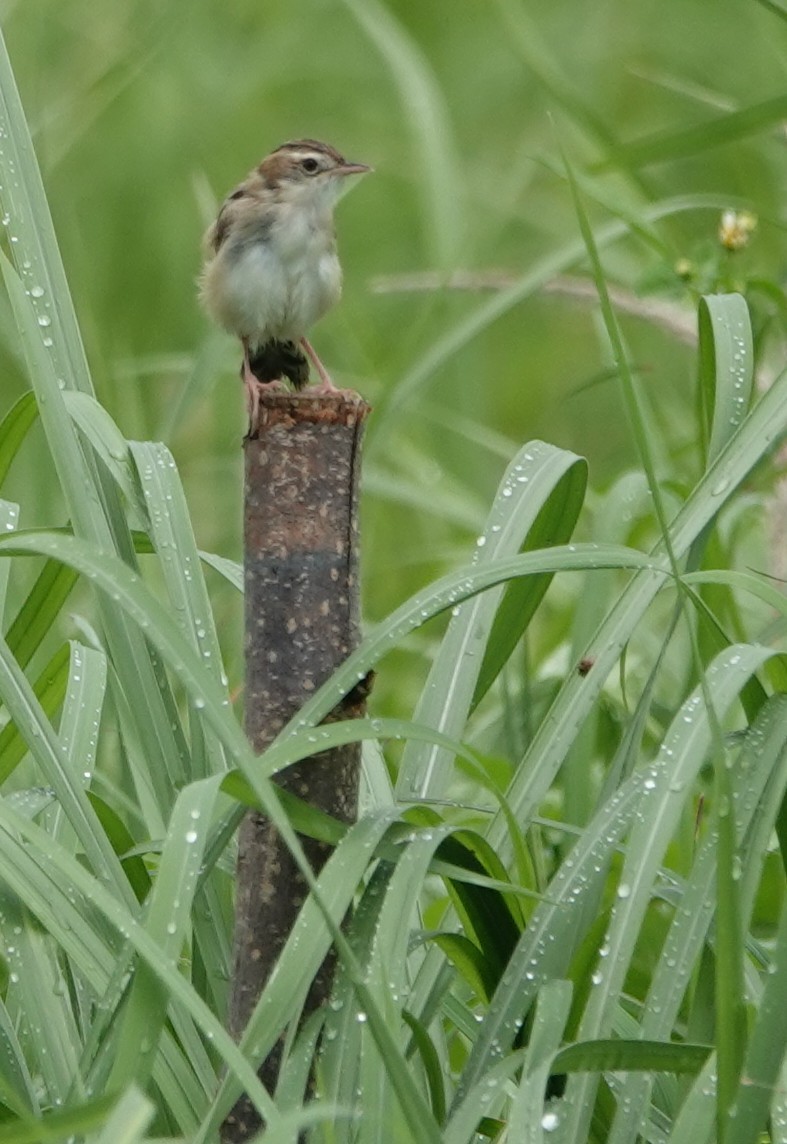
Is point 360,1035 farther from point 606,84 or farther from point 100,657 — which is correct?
point 606,84

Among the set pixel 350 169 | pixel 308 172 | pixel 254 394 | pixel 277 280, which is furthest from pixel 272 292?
pixel 254 394

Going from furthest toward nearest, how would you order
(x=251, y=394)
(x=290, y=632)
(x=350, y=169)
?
(x=350, y=169), (x=251, y=394), (x=290, y=632)

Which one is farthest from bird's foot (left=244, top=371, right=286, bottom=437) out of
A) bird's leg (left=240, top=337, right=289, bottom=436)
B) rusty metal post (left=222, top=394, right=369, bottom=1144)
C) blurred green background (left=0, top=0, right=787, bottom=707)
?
blurred green background (left=0, top=0, right=787, bottom=707)

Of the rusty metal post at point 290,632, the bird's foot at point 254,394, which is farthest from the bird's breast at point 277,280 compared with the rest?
the rusty metal post at point 290,632

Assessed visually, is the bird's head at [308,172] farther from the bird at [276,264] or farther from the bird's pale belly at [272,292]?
the bird's pale belly at [272,292]

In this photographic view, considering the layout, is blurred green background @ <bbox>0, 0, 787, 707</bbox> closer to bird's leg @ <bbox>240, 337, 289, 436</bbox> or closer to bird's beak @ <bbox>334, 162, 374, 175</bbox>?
bird's leg @ <bbox>240, 337, 289, 436</bbox>

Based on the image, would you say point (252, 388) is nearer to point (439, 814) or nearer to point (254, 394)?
point (254, 394)
